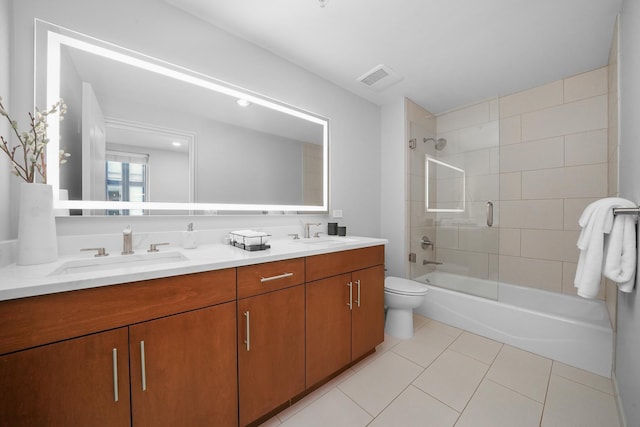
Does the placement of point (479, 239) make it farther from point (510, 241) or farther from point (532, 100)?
point (532, 100)

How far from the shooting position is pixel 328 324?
4.49ft

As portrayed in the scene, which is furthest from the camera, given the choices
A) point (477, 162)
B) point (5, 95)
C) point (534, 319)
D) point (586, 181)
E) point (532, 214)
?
point (477, 162)

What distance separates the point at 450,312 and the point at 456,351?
1.55 feet

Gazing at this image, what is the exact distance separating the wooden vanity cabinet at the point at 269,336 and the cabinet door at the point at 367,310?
1.45 ft

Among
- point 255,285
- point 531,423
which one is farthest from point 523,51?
point 255,285

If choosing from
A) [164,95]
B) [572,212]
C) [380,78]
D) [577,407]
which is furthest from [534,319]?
[164,95]

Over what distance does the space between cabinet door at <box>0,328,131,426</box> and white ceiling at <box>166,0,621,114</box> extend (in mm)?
1807

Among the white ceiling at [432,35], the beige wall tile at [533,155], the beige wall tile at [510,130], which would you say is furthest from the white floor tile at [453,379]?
the white ceiling at [432,35]

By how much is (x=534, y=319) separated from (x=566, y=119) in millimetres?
1882

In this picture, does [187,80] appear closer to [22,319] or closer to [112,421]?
[22,319]

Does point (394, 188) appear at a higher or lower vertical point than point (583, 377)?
higher

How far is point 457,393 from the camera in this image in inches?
53.2

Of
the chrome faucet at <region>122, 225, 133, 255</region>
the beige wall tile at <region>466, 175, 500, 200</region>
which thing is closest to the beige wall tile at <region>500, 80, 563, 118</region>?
the beige wall tile at <region>466, 175, 500, 200</region>

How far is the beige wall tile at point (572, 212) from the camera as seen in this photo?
6.76 ft
